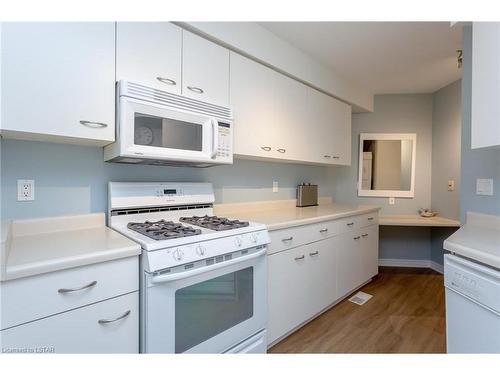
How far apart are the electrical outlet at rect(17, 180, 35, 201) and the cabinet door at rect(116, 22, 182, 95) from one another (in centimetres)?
70

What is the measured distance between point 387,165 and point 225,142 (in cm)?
267

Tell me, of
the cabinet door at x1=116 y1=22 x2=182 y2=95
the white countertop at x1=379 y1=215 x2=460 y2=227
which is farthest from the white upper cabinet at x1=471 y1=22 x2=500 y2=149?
the white countertop at x1=379 y1=215 x2=460 y2=227

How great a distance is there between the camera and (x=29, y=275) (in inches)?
35.4

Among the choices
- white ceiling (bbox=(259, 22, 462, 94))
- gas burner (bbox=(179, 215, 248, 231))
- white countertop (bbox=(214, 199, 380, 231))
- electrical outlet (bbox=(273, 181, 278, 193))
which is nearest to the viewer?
gas burner (bbox=(179, 215, 248, 231))

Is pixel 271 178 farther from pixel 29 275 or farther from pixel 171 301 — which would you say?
pixel 29 275

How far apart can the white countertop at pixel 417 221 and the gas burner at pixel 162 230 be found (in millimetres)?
2570

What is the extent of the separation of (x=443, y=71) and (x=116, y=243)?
11.1 ft

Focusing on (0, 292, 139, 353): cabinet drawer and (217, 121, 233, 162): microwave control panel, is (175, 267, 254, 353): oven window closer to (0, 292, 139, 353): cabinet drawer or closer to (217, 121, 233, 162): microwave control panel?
(0, 292, 139, 353): cabinet drawer

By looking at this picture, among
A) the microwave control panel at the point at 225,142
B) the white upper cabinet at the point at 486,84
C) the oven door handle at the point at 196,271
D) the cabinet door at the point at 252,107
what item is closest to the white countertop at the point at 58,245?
the oven door handle at the point at 196,271

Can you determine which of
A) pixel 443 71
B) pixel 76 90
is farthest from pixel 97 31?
pixel 443 71

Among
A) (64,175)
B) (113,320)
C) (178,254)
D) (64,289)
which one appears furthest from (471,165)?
(64,175)

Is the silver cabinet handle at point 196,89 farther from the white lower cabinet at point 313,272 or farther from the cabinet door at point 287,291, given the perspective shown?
the cabinet door at point 287,291

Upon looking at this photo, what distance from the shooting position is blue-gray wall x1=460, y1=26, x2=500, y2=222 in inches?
63.9

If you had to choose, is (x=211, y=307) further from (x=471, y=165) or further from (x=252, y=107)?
(x=471, y=165)
